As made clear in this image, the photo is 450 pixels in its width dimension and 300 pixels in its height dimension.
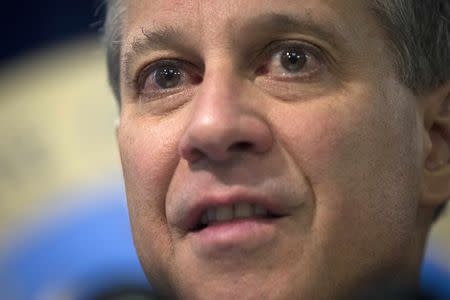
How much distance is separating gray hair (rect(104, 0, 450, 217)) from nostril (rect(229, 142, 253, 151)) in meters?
0.29

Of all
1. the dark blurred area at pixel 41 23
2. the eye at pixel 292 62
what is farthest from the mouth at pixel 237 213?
the dark blurred area at pixel 41 23

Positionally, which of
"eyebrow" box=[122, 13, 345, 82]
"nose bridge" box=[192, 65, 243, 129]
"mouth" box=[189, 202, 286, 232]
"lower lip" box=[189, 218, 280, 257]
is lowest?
"lower lip" box=[189, 218, 280, 257]

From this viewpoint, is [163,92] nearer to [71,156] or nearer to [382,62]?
[382,62]

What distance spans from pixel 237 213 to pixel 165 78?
0.94ft

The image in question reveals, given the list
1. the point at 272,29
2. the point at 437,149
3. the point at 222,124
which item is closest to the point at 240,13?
the point at 272,29

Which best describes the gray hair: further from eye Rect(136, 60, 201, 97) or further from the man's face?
eye Rect(136, 60, 201, 97)

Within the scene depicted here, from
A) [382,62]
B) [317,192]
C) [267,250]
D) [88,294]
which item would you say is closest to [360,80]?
[382,62]

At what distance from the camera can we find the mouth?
41.4 inches

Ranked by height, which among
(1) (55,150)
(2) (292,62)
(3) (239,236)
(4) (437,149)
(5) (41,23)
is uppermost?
(5) (41,23)

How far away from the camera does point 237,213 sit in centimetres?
106

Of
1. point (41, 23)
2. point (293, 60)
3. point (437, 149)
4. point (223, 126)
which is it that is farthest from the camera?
point (41, 23)

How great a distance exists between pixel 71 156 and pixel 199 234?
1.08m

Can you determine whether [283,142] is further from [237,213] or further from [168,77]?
[168,77]

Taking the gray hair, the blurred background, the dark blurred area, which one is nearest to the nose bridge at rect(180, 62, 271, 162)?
the gray hair
